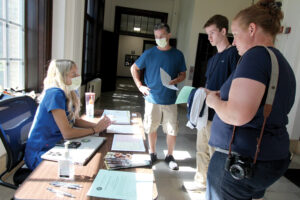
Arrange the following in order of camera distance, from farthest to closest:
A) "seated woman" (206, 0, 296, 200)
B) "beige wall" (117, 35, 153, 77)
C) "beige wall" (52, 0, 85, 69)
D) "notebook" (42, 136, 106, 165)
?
1. "beige wall" (117, 35, 153, 77)
2. "beige wall" (52, 0, 85, 69)
3. "notebook" (42, 136, 106, 165)
4. "seated woman" (206, 0, 296, 200)

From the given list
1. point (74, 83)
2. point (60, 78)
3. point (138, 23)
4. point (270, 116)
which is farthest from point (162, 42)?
point (138, 23)

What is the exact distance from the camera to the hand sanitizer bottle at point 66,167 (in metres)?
0.90

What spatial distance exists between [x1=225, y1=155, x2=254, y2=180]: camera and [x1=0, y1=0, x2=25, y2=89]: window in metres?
2.26

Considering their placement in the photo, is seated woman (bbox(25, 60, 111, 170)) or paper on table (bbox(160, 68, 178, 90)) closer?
seated woman (bbox(25, 60, 111, 170))

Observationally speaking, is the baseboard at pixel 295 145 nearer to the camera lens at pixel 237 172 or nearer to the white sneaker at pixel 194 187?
the white sneaker at pixel 194 187

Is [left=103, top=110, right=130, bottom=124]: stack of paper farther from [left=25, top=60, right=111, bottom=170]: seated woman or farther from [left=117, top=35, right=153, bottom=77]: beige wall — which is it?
[left=117, top=35, right=153, bottom=77]: beige wall

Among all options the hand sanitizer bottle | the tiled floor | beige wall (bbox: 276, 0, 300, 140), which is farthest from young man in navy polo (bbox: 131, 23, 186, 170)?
beige wall (bbox: 276, 0, 300, 140)

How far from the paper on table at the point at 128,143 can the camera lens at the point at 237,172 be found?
52 cm

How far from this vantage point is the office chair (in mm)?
1200

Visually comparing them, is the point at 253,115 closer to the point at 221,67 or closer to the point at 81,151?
the point at 81,151

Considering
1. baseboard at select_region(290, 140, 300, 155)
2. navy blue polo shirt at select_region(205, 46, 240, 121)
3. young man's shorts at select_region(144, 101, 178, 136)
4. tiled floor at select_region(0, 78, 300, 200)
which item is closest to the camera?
navy blue polo shirt at select_region(205, 46, 240, 121)

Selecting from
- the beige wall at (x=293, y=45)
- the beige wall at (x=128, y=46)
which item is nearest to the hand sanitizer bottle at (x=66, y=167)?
the beige wall at (x=293, y=45)

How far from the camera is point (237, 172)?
85 cm

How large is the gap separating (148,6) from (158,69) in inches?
224
